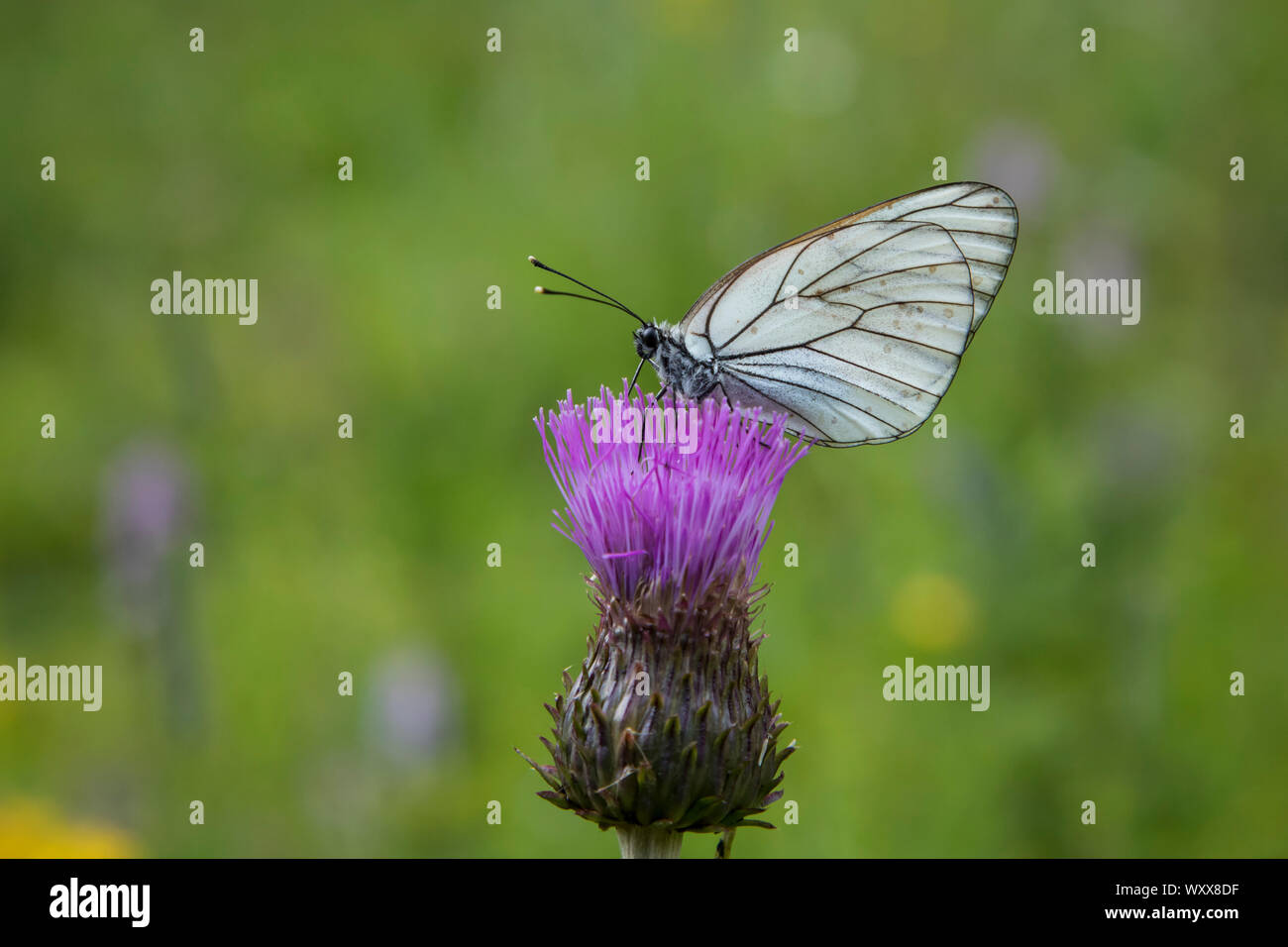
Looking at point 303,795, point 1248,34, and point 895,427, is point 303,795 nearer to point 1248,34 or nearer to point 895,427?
point 895,427

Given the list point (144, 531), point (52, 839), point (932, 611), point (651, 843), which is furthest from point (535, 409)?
point (651, 843)

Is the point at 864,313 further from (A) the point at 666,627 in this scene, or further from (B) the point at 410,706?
(B) the point at 410,706

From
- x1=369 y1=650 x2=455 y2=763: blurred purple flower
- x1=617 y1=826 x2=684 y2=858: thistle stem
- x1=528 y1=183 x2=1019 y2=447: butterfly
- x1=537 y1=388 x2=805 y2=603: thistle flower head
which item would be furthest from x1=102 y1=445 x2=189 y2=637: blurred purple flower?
x1=617 y1=826 x2=684 y2=858: thistle stem

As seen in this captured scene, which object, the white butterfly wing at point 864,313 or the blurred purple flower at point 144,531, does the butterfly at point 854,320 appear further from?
the blurred purple flower at point 144,531

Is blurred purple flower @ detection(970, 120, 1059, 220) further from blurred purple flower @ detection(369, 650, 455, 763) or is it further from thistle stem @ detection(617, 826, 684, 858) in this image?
thistle stem @ detection(617, 826, 684, 858)

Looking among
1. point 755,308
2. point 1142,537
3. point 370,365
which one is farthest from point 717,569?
point 370,365

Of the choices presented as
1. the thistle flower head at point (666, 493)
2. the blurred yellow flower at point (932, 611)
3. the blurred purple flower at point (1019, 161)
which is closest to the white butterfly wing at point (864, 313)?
the thistle flower head at point (666, 493)

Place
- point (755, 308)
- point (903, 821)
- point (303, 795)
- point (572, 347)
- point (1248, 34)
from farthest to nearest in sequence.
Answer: point (572, 347), point (1248, 34), point (303, 795), point (903, 821), point (755, 308)
